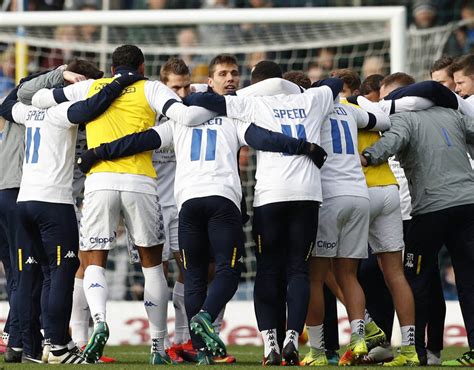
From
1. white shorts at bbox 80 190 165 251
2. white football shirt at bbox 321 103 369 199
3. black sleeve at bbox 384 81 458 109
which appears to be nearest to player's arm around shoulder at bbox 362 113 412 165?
white football shirt at bbox 321 103 369 199

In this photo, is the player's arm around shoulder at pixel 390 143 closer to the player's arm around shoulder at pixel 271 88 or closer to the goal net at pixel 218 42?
the player's arm around shoulder at pixel 271 88

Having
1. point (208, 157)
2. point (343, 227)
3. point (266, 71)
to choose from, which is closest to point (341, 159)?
point (343, 227)

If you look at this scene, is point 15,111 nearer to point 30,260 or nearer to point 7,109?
point 7,109

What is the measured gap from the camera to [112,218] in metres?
9.64

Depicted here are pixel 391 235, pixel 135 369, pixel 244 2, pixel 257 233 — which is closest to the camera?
pixel 135 369

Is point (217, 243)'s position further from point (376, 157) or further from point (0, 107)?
point (0, 107)

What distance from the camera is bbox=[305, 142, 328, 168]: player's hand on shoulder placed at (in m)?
9.30

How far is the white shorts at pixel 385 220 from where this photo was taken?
10062 mm

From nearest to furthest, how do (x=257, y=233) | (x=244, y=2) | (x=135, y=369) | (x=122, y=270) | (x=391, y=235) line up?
1. (x=135, y=369)
2. (x=257, y=233)
3. (x=391, y=235)
4. (x=122, y=270)
5. (x=244, y=2)

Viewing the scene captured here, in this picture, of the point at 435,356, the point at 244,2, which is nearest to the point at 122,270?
the point at 244,2

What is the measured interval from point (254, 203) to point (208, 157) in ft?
1.64

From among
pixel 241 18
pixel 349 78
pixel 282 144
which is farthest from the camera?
pixel 241 18

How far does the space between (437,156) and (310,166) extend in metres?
1.19

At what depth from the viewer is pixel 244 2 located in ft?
60.1
